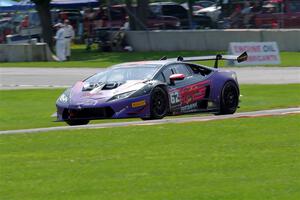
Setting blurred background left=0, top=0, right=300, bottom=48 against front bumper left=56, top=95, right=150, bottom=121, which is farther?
blurred background left=0, top=0, right=300, bottom=48

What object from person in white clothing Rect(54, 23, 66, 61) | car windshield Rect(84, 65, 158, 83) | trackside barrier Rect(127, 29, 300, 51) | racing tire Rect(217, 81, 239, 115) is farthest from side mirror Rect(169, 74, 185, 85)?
person in white clothing Rect(54, 23, 66, 61)

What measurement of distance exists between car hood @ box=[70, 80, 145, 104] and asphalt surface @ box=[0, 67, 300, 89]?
11009mm

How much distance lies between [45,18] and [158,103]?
1153 inches

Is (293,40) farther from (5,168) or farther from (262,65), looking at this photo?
(5,168)

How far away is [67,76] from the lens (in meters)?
31.7

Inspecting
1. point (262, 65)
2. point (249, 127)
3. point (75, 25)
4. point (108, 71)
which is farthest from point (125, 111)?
point (75, 25)

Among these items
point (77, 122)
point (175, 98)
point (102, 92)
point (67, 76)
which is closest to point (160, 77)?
point (175, 98)

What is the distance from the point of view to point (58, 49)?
134 ft

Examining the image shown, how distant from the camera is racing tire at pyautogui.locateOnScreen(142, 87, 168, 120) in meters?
16.5

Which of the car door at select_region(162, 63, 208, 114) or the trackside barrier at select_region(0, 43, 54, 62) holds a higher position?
the car door at select_region(162, 63, 208, 114)

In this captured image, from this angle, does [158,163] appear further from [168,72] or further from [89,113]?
[168,72]

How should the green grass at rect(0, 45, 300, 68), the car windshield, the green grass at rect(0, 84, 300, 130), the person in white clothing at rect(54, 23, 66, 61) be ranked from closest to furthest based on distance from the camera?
1. the car windshield
2. the green grass at rect(0, 84, 300, 130)
3. the green grass at rect(0, 45, 300, 68)
4. the person in white clothing at rect(54, 23, 66, 61)

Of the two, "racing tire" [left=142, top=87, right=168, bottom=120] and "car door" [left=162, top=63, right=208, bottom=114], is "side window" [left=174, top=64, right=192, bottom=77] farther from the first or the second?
"racing tire" [left=142, top=87, right=168, bottom=120]

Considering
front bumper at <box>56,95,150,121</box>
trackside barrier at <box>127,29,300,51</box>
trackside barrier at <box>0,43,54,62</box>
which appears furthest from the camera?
trackside barrier at <box>0,43,54,62</box>
